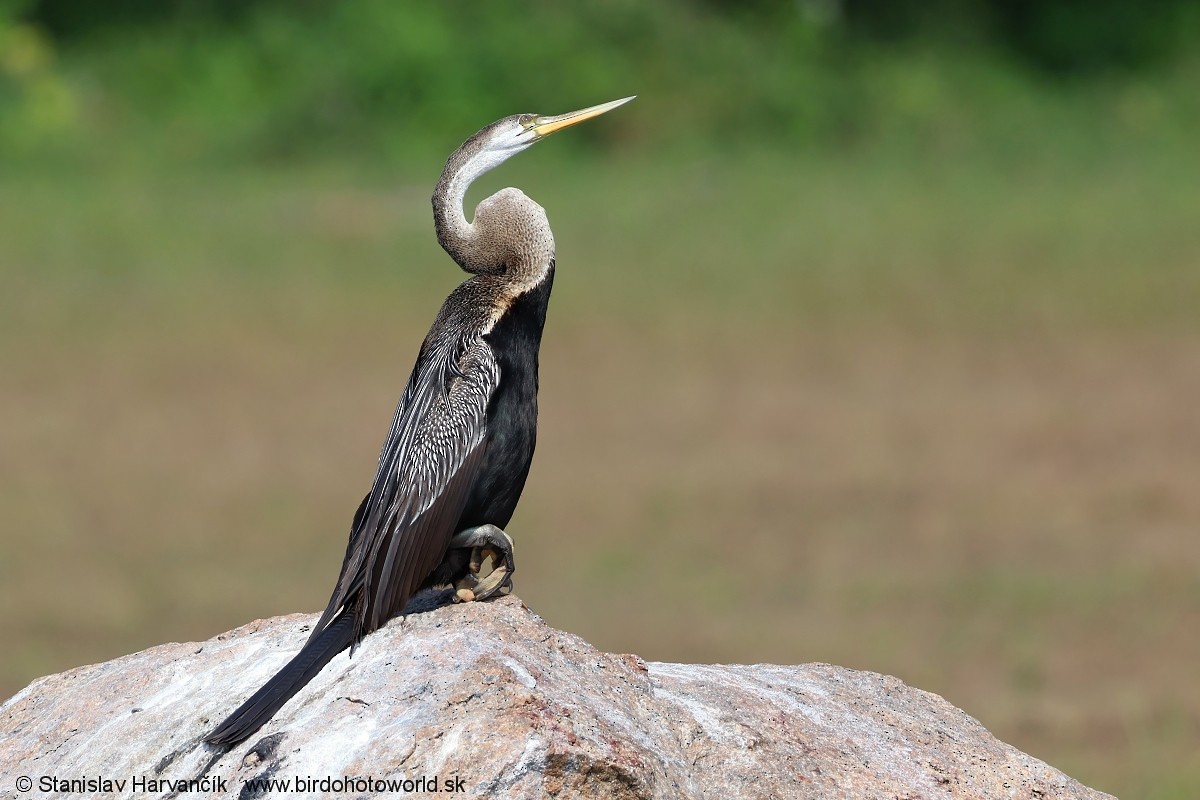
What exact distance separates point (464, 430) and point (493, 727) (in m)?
0.99

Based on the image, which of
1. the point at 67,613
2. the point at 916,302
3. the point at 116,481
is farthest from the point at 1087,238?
the point at 67,613

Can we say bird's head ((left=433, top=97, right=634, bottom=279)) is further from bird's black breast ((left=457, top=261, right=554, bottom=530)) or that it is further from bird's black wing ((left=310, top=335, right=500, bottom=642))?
bird's black wing ((left=310, top=335, right=500, bottom=642))

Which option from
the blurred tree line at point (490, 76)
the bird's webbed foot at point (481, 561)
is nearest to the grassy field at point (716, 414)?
the blurred tree line at point (490, 76)

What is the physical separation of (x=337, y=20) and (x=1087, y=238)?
8.36 metres

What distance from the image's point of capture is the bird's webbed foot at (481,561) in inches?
188

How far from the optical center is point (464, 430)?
4.82 metres

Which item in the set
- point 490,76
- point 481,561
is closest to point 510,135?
point 481,561

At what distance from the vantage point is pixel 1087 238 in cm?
1823

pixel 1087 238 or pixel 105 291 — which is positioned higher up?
pixel 1087 238

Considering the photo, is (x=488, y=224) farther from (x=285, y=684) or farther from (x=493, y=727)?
(x=493, y=727)

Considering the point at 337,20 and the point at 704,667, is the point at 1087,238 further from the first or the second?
the point at 704,667

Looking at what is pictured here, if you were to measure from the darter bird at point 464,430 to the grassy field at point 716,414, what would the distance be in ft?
14.1

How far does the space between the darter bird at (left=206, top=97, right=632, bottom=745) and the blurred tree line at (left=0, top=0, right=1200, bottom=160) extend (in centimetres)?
1409

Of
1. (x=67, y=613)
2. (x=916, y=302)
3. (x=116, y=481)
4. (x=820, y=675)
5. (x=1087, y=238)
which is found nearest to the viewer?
(x=820, y=675)
